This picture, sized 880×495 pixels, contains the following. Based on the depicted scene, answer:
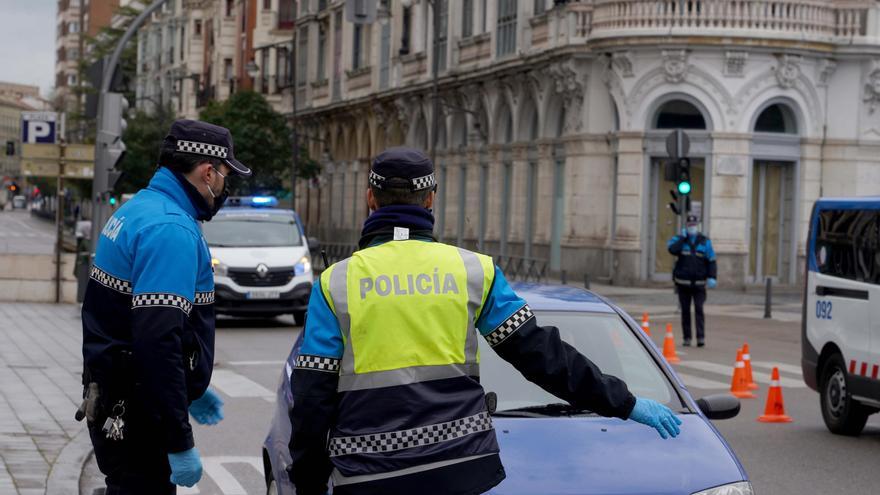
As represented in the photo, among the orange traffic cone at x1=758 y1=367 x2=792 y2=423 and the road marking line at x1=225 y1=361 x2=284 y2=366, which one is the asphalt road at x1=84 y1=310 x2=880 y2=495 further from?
the orange traffic cone at x1=758 y1=367 x2=792 y2=423

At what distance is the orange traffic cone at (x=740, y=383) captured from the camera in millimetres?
16062

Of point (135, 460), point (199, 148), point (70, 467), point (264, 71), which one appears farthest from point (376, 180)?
point (264, 71)

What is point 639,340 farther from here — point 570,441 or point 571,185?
point 571,185

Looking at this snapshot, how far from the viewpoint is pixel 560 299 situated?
7.99 meters

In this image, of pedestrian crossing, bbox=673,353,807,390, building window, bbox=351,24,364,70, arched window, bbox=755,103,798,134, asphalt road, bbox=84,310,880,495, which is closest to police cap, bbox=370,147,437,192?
asphalt road, bbox=84,310,880,495

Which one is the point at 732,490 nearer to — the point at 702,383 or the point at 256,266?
the point at 702,383

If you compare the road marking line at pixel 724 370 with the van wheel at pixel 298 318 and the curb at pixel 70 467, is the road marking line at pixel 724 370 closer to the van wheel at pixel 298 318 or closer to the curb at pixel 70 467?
the van wheel at pixel 298 318

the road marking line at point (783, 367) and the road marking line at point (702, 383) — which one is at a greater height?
the road marking line at point (702, 383)

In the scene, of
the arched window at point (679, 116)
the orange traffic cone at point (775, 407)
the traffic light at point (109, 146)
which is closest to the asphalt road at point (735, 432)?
the orange traffic cone at point (775, 407)

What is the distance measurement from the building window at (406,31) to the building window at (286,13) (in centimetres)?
2096

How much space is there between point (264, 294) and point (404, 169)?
1961 centimetres

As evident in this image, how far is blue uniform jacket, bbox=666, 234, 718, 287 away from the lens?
23.3 meters

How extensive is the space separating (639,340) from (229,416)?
23.0 ft

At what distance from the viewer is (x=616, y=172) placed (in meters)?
40.8
